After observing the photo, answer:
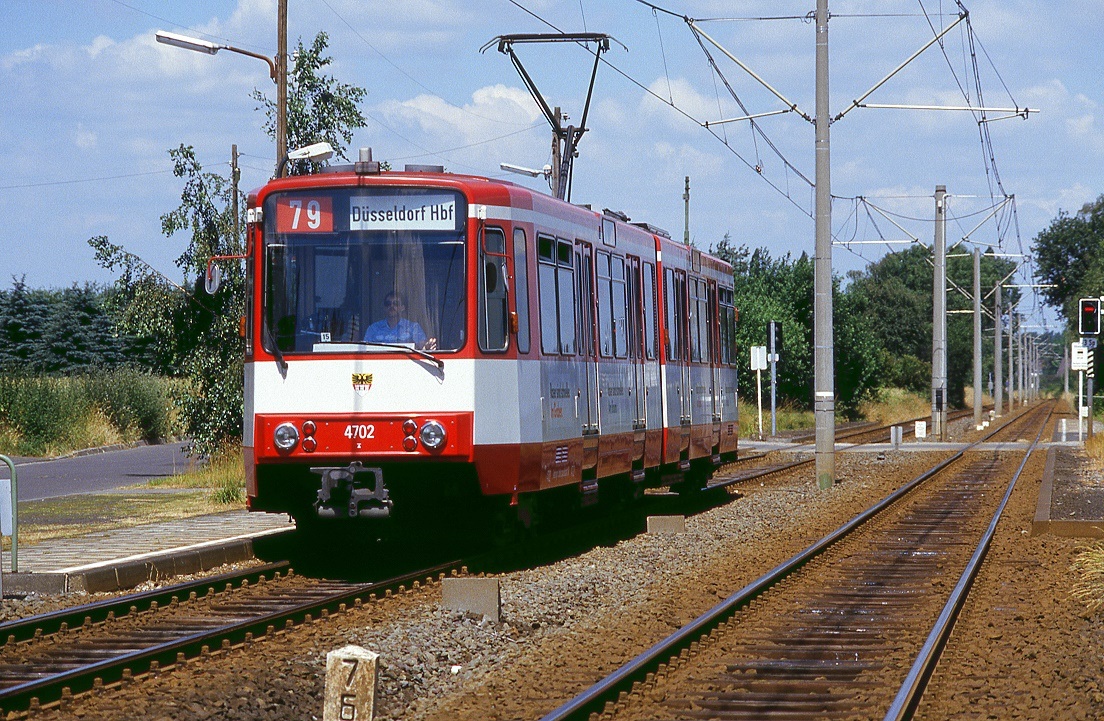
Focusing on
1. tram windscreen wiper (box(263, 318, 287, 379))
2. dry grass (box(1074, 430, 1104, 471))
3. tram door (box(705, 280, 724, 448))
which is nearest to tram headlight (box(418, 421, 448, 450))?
tram windscreen wiper (box(263, 318, 287, 379))

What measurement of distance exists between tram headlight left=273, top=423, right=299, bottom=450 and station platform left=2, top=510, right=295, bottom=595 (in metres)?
1.47

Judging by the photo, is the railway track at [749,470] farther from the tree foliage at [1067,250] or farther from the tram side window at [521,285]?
the tree foliage at [1067,250]

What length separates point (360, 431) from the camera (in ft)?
43.7

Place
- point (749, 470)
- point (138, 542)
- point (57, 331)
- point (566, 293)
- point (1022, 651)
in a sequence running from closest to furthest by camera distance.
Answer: point (1022, 651) → point (138, 542) → point (566, 293) → point (749, 470) → point (57, 331)

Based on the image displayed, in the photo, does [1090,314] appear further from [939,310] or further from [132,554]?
[132,554]

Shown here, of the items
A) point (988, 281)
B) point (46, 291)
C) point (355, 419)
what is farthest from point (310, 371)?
point (988, 281)

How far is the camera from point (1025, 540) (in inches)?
681

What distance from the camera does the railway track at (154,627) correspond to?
8938 mm

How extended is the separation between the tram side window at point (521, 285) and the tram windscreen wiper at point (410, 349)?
2.77ft

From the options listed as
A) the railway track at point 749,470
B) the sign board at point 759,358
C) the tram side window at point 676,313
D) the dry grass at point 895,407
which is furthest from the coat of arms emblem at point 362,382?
the dry grass at point 895,407

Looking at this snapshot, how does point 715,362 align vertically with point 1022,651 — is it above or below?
above

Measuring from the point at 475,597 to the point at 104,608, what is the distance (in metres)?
2.58

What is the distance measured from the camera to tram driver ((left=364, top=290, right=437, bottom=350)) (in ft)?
43.9

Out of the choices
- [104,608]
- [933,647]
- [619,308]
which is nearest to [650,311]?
[619,308]
